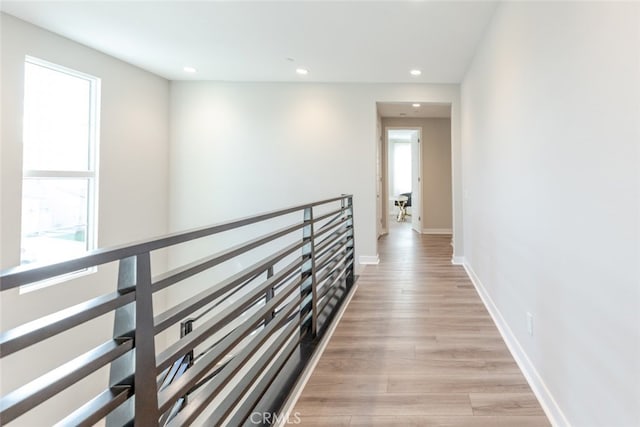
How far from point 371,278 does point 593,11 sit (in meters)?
Result: 3.16

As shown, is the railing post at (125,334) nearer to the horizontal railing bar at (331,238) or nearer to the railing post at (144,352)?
the railing post at (144,352)

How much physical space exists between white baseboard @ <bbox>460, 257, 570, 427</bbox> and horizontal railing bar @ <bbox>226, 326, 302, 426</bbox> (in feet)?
4.56

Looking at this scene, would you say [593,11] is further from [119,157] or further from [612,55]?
[119,157]

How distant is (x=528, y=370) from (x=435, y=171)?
5588mm

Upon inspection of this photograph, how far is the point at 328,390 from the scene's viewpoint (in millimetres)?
A: 1825

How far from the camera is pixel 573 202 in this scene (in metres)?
1.39

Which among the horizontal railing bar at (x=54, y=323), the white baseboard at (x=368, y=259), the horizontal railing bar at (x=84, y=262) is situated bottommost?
the white baseboard at (x=368, y=259)

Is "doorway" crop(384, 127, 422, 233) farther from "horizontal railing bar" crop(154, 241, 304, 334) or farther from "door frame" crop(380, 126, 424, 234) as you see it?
Answer: "horizontal railing bar" crop(154, 241, 304, 334)

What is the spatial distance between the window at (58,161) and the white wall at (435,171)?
17.6ft

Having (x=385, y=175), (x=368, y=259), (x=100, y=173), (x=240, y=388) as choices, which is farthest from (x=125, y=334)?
(x=385, y=175)

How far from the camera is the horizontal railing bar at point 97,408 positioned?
2.32 feet

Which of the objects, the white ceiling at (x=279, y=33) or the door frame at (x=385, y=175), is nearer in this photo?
the white ceiling at (x=279, y=33)

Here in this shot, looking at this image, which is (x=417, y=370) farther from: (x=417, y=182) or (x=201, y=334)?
(x=417, y=182)

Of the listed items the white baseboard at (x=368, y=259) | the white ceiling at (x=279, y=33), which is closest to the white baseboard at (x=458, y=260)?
the white baseboard at (x=368, y=259)
